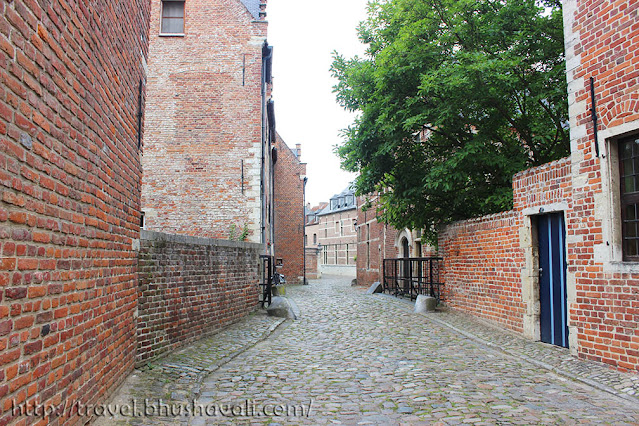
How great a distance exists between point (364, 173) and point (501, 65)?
5164 mm

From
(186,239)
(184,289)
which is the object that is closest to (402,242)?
(186,239)

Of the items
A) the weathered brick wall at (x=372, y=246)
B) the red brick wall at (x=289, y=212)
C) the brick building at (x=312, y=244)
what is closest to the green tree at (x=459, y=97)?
the weathered brick wall at (x=372, y=246)

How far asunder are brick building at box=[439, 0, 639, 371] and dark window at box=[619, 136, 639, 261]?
0.01m

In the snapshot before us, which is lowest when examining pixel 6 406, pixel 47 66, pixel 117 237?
pixel 6 406

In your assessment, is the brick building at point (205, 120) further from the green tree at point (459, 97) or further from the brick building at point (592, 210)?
the brick building at point (592, 210)

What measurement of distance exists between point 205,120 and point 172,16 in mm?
3912

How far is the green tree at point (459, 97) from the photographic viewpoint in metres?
9.78

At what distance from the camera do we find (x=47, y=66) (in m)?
2.87

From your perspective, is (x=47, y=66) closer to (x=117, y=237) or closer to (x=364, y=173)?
(x=117, y=237)

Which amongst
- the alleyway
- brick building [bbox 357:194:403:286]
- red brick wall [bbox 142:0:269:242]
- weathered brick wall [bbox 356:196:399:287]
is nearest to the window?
red brick wall [bbox 142:0:269:242]

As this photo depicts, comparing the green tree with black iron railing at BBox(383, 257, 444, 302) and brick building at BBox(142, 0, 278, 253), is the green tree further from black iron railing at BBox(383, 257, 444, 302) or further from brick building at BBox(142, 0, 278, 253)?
brick building at BBox(142, 0, 278, 253)

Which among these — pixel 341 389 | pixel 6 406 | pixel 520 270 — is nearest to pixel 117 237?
pixel 6 406

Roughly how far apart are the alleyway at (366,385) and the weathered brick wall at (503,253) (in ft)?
2.83

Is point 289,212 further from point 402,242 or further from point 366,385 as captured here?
point 366,385
